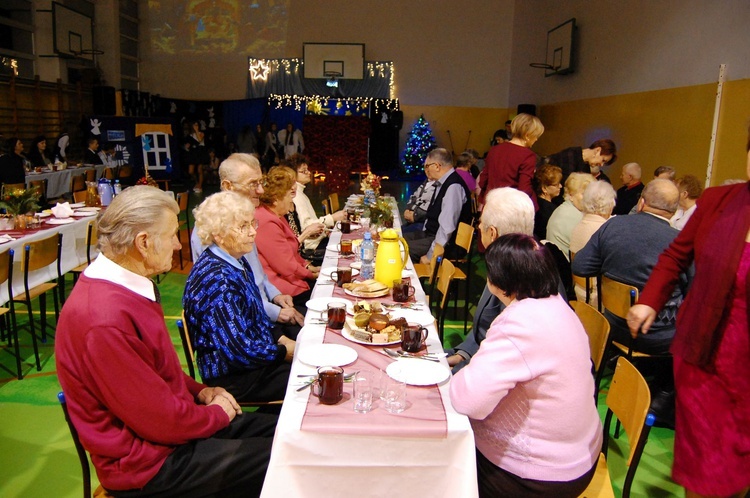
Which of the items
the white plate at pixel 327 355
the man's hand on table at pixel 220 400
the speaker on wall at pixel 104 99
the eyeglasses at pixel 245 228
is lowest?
the man's hand on table at pixel 220 400

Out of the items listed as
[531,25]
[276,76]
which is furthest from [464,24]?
[276,76]

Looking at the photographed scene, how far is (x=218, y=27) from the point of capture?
15.6 metres

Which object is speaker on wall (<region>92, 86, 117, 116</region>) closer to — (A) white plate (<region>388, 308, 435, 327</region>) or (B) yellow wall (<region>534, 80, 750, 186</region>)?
(B) yellow wall (<region>534, 80, 750, 186</region>)

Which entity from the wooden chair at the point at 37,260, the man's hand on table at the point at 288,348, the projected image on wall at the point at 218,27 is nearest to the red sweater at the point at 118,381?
the man's hand on table at the point at 288,348

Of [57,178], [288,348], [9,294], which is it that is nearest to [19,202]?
[9,294]

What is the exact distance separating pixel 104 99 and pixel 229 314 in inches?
509

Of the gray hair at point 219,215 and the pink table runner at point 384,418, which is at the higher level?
the gray hair at point 219,215

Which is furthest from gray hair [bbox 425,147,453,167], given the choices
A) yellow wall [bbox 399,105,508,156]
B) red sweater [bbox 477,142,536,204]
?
yellow wall [bbox 399,105,508,156]

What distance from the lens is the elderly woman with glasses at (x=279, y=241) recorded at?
326 centimetres

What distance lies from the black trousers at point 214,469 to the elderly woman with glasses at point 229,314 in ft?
1.30

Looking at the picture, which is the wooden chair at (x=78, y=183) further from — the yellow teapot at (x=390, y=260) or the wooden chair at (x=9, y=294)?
the yellow teapot at (x=390, y=260)

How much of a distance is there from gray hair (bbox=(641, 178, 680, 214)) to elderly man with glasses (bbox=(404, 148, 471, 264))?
171 centimetres

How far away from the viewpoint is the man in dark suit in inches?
85.4

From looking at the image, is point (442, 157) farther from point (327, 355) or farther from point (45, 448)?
point (45, 448)
